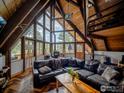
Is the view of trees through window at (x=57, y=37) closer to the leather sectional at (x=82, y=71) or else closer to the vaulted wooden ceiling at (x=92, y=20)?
the vaulted wooden ceiling at (x=92, y=20)

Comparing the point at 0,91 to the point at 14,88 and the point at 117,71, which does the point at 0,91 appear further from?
the point at 117,71

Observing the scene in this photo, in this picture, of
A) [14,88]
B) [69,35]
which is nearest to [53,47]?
[69,35]

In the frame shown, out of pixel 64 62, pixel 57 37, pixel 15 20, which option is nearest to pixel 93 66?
pixel 64 62

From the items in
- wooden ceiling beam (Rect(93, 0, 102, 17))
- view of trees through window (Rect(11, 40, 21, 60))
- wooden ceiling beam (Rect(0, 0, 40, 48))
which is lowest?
view of trees through window (Rect(11, 40, 21, 60))

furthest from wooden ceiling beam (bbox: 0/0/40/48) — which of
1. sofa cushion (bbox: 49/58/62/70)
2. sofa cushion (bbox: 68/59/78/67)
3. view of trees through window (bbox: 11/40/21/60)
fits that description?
sofa cushion (bbox: 68/59/78/67)

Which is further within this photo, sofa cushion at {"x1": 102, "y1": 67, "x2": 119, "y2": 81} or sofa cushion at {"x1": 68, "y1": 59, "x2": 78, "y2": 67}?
Answer: sofa cushion at {"x1": 68, "y1": 59, "x2": 78, "y2": 67}

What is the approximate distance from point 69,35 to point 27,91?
272 inches

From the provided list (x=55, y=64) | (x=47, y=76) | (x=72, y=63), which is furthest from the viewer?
(x=72, y=63)

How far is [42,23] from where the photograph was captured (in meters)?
9.04

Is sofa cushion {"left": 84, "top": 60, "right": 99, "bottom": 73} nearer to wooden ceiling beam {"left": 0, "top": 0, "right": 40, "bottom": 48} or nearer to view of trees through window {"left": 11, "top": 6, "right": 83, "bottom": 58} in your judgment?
wooden ceiling beam {"left": 0, "top": 0, "right": 40, "bottom": 48}

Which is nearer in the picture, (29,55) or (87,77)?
(87,77)

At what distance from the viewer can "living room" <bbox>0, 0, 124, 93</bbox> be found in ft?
10.8

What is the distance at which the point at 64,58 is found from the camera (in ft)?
19.1

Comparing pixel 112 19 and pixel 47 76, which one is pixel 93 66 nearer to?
pixel 47 76
